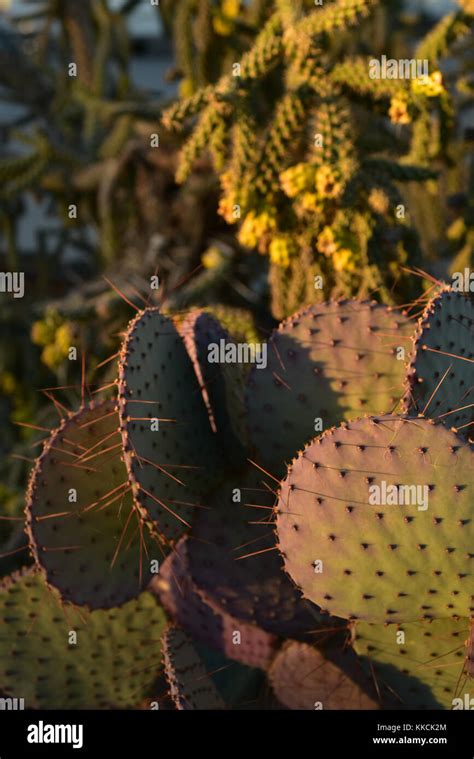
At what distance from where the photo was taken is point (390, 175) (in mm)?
2896

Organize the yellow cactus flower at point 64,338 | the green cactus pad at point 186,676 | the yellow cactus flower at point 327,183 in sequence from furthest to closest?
the yellow cactus flower at point 64,338 < the yellow cactus flower at point 327,183 < the green cactus pad at point 186,676

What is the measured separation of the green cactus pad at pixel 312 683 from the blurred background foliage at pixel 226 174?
79cm

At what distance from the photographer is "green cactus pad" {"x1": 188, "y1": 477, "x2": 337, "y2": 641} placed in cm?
225

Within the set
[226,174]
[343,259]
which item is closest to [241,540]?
[343,259]

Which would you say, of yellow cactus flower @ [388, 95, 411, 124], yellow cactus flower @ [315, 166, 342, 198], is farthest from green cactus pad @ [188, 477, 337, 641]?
yellow cactus flower @ [388, 95, 411, 124]

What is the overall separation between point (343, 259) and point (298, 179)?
262 millimetres

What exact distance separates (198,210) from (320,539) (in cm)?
293

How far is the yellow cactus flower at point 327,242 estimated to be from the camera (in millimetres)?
2755

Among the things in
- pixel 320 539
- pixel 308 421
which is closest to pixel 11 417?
pixel 308 421

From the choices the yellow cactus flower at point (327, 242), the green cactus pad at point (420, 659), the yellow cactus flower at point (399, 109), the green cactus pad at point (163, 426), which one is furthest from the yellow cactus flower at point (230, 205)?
the green cactus pad at point (420, 659)

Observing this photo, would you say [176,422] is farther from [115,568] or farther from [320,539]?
[320,539]

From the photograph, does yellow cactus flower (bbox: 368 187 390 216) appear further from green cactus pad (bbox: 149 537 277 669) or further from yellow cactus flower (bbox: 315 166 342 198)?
green cactus pad (bbox: 149 537 277 669)

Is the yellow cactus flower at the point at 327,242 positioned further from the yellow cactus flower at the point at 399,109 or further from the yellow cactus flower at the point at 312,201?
the yellow cactus flower at the point at 399,109
